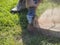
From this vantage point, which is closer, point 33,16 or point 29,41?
point 29,41

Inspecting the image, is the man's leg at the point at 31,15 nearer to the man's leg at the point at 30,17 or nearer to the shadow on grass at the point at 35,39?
the man's leg at the point at 30,17

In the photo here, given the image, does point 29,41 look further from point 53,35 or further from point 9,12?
point 9,12

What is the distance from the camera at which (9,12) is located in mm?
4754

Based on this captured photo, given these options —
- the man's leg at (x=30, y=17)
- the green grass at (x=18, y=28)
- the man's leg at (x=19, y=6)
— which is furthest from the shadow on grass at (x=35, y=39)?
the man's leg at (x=19, y=6)

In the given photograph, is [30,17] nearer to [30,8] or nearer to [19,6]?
[30,8]

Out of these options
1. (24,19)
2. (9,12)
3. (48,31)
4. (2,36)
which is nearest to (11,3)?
(9,12)

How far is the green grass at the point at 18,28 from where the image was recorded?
376 centimetres

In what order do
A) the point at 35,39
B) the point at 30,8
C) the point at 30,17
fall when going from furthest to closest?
the point at 30,8
the point at 30,17
the point at 35,39

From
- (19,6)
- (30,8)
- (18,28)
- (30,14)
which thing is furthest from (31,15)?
(19,6)

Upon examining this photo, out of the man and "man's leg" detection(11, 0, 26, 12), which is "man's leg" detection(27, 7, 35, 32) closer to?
the man

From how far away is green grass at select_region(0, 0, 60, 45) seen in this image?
3.76 meters

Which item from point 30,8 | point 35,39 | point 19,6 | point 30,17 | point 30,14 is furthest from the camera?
point 19,6

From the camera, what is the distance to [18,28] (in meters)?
4.23

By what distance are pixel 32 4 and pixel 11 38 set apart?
0.84 m
